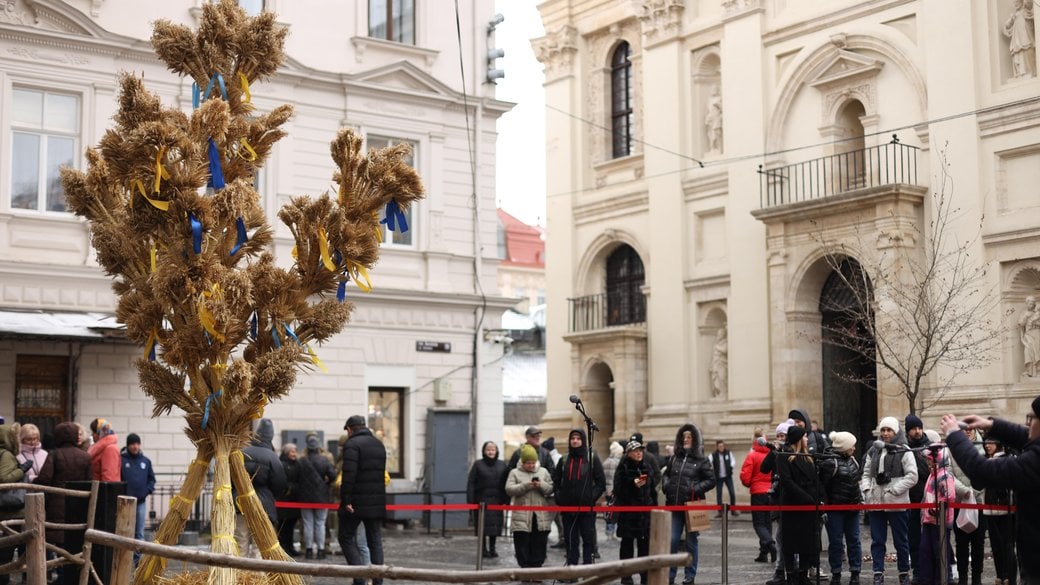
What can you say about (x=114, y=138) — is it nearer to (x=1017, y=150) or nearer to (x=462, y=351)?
(x=462, y=351)

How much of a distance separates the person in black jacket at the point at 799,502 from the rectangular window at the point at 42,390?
1273cm

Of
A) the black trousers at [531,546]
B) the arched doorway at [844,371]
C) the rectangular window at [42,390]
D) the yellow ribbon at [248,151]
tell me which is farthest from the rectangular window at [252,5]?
the yellow ribbon at [248,151]

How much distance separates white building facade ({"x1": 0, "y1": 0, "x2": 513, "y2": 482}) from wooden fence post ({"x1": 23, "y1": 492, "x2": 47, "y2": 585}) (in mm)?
13746

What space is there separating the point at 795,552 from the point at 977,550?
7.10ft

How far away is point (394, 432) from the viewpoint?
26750mm

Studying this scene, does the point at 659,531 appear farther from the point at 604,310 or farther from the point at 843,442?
the point at 604,310

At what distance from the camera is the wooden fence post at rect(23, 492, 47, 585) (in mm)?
7910

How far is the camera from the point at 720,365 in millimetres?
34656

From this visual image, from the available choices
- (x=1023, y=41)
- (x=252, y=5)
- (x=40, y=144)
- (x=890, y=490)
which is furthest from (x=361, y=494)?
(x=1023, y=41)

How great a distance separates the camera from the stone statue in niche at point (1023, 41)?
1097 inches

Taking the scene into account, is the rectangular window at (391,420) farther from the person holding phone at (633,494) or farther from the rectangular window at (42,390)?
the person holding phone at (633,494)

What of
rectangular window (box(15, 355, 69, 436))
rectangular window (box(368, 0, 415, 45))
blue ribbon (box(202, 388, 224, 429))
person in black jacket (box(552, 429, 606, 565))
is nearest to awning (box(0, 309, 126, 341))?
rectangular window (box(15, 355, 69, 436))

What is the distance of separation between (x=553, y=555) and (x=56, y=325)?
27.6 feet

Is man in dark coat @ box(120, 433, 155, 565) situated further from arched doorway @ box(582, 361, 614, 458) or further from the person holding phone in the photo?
arched doorway @ box(582, 361, 614, 458)
